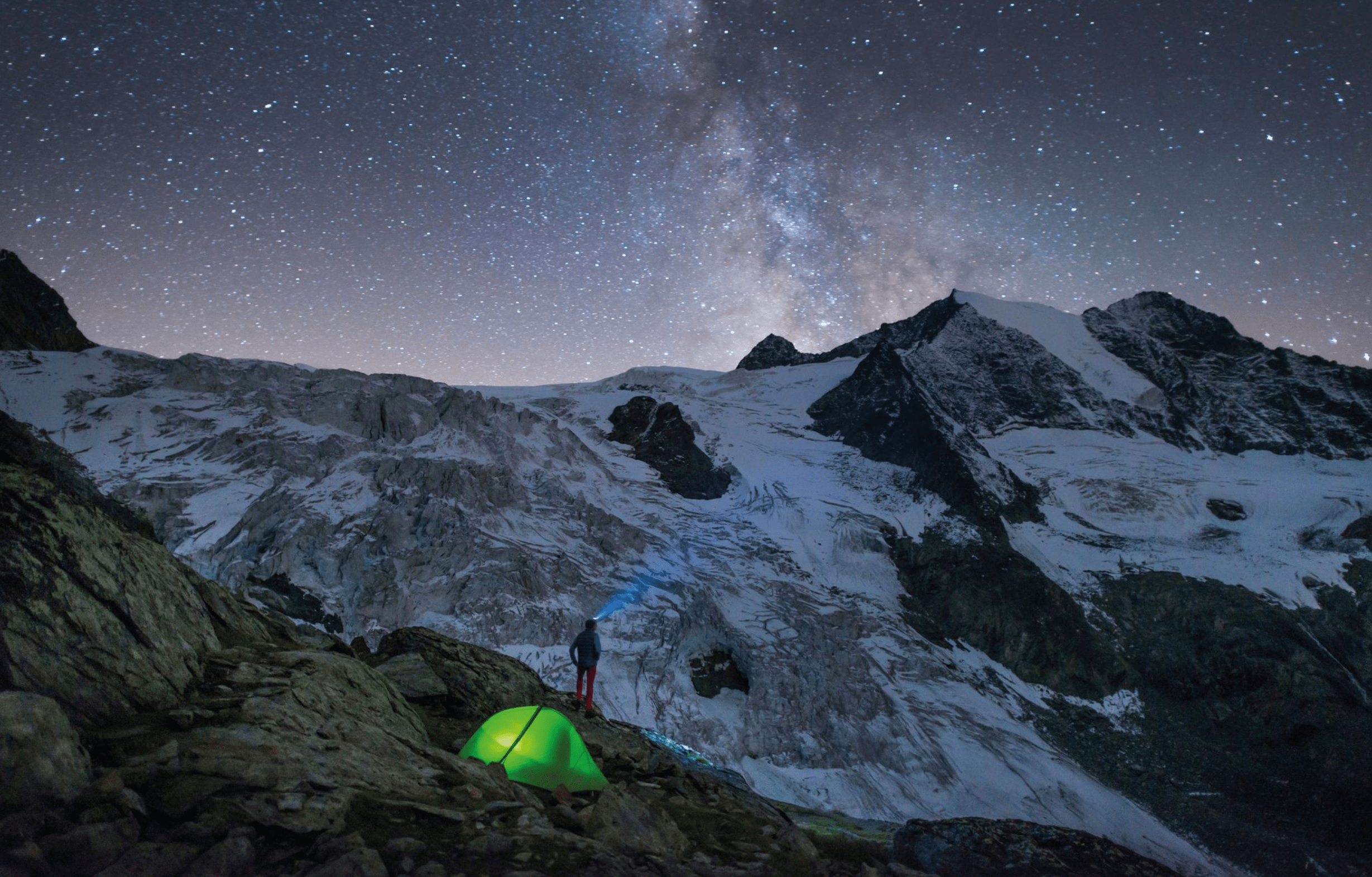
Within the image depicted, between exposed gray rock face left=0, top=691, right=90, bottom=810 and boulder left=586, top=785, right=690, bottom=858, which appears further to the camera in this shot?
boulder left=586, top=785, right=690, bottom=858

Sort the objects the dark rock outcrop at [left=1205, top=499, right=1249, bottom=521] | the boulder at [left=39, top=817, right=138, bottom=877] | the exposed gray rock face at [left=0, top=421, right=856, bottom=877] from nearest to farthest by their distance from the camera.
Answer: the boulder at [left=39, top=817, right=138, bottom=877], the exposed gray rock face at [left=0, top=421, right=856, bottom=877], the dark rock outcrop at [left=1205, top=499, right=1249, bottom=521]

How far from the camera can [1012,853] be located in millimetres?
9172

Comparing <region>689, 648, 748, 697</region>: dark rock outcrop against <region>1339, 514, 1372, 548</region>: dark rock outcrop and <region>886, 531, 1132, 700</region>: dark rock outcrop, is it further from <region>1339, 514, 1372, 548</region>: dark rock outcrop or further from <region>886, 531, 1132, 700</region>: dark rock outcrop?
<region>1339, 514, 1372, 548</region>: dark rock outcrop

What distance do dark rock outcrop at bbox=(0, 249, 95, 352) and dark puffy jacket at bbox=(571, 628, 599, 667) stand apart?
249ft

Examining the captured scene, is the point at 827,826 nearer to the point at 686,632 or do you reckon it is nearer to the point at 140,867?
the point at 140,867

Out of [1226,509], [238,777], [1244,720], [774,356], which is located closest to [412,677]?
[238,777]

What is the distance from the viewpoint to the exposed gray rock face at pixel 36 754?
4145 mm

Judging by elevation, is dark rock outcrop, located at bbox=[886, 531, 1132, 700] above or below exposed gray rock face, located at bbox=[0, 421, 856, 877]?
below

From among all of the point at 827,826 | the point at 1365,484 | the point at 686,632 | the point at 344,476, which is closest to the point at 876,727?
the point at 686,632

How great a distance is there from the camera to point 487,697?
11859 millimetres

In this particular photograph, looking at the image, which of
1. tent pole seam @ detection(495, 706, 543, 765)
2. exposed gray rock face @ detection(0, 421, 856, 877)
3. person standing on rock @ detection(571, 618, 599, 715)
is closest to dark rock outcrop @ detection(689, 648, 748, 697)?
person standing on rock @ detection(571, 618, 599, 715)

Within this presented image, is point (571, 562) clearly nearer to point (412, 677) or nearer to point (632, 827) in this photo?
point (412, 677)

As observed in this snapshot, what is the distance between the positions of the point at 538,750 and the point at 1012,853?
6532 millimetres

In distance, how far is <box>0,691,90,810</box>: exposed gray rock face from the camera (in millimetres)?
4145
